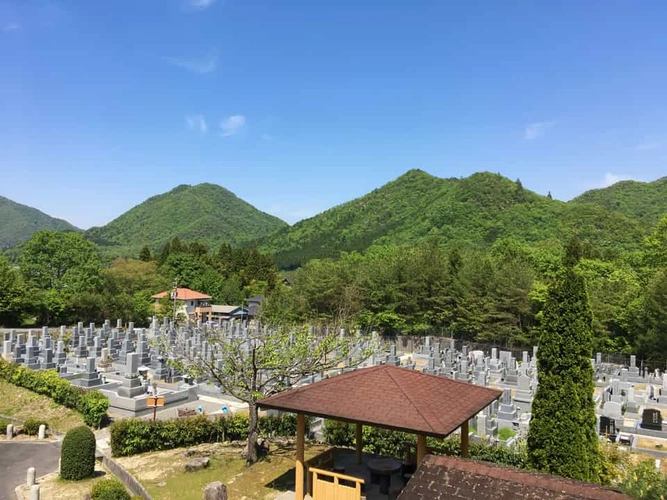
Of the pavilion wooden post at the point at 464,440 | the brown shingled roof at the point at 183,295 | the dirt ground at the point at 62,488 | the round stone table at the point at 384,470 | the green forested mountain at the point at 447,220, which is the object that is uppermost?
the green forested mountain at the point at 447,220

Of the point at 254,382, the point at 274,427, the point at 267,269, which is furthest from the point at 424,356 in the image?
the point at 267,269

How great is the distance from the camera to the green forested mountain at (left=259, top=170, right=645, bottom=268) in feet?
260

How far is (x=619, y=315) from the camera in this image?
1476 inches

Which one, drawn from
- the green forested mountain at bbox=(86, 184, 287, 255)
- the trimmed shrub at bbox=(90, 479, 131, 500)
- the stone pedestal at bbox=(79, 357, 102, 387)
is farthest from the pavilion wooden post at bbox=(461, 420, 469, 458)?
the green forested mountain at bbox=(86, 184, 287, 255)

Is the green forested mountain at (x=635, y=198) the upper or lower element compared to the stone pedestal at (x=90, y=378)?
upper

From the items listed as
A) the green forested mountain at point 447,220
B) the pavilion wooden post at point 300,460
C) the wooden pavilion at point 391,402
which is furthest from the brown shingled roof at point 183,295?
the wooden pavilion at point 391,402

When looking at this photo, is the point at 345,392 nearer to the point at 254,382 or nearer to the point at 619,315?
the point at 254,382

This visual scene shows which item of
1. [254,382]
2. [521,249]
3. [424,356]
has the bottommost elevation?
[424,356]

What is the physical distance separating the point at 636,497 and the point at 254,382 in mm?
9534

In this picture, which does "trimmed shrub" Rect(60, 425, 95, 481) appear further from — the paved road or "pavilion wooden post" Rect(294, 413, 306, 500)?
"pavilion wooden post" Rect(294, 413, 306, 500)

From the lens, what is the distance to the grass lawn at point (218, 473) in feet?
37.7

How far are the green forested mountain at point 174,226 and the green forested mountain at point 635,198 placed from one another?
10334cm

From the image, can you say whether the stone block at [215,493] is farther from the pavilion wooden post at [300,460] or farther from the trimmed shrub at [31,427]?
the trimmed shrub at [31,427]

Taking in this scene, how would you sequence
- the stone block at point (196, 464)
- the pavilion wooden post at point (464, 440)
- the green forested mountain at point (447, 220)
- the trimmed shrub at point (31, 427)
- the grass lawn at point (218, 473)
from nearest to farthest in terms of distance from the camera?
the pavilion wooden post at point (464, 440) → the grass lawn at point (218, 473) → the stone block at point (196, 464) → the trimmed shrub at point (31, 427) → the green forested mountain at point (447, 220)
